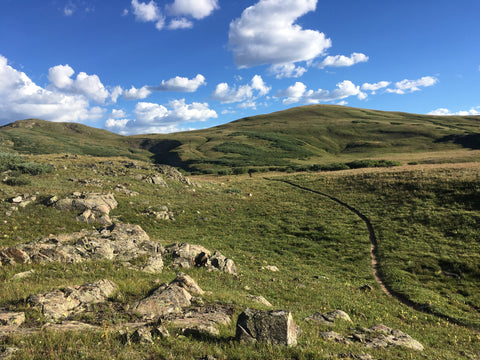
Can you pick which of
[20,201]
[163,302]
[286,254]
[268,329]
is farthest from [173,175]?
[268,329]

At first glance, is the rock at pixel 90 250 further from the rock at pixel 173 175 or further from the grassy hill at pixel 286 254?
the rock at pixel 173 175

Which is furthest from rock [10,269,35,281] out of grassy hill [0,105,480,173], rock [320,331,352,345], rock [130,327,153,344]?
grassy hill [0,105,480,173]

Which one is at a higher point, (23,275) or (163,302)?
(23,275)

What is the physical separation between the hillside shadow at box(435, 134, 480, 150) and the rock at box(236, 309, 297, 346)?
569 ft

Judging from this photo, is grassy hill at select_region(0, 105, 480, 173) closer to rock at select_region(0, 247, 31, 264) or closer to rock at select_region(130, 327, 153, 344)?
rock at select_region(0, 247, 31, 264)

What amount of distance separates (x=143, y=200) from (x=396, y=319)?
34.7 meters

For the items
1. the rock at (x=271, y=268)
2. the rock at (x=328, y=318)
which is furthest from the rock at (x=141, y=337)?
the rock at (x=271, y=268)

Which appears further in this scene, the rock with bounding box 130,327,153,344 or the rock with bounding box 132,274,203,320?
the rock with bounding box 132,274,203,320

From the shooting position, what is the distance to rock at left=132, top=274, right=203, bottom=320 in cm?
1023

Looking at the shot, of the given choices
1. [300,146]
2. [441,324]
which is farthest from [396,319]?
[300,146]

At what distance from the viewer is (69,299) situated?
33.0ft

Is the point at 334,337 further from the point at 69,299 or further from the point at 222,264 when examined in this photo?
the point at 69,299

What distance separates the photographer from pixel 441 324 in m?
15.3

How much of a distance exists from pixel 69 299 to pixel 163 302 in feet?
11.9
